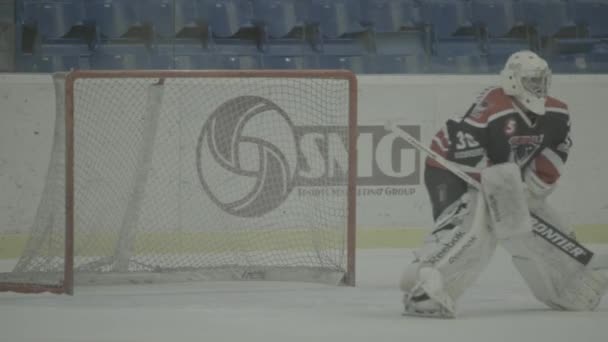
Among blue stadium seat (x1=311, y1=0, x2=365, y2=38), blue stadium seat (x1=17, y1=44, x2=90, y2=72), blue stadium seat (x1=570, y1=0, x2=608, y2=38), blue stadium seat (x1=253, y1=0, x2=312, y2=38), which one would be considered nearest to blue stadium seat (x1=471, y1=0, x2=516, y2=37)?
blue stadium seat (x1=570, y1=0, x2=608, y2=38)

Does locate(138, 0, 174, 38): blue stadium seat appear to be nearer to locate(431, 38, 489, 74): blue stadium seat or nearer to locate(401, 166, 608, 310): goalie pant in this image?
locate(431, 38, 489, 74): blue stadium seat

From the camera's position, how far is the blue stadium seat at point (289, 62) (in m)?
9.36

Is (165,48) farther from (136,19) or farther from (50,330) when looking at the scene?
(50,330)

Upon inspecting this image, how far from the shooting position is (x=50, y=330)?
4.68 meters

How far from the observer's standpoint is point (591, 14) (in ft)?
33.0

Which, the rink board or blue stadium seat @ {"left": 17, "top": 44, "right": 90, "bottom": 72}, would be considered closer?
the rink board

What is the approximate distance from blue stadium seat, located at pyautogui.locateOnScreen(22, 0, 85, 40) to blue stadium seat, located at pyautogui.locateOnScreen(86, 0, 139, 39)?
3.5 inches

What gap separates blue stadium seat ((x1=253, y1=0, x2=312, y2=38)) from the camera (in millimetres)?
9578

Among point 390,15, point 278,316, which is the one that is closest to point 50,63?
point 390,15

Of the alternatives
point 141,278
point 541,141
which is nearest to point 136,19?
point 141,278

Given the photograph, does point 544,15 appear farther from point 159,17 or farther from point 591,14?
point 159,17

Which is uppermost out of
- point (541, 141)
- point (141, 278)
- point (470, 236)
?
point (541, 141)

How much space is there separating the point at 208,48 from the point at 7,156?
6.51 feet

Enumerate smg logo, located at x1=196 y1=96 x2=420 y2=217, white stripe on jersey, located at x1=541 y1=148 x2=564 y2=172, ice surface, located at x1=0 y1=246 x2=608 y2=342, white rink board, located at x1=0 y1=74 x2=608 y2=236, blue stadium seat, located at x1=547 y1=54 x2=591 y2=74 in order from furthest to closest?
1. blue stadium seat, located at x1=547 y1=54 x2=591 y2=74
2. white rink board, located at x1=0 y1=74 x2=608 y2=236
3. smg logo, located at x1=196 y1=96 x2=420 y2=217
4. white stripe on jersey, located at x1=541 y1=148 x2=564 y2=172
5. ice surface, located at x1=0 y1=246 x2=608 y2=342
